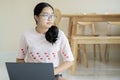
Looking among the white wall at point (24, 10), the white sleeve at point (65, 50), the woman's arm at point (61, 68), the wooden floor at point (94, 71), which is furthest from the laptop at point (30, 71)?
the white wall at point (24, 10)

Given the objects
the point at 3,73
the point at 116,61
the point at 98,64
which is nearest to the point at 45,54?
the point at 3,73

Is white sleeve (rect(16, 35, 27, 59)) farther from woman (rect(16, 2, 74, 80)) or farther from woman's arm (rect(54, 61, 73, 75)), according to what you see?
woman's arm (rect(54, 61, 73, 75))

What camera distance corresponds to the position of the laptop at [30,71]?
1195 mm

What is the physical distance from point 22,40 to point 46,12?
0.85ft

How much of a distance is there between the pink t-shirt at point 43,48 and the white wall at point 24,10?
2752mm

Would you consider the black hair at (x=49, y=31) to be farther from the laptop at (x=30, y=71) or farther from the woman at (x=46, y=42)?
the laptop at (x=30, y=71)

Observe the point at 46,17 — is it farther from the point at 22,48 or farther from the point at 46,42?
the point at 22,48

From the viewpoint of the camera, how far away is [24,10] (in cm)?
421

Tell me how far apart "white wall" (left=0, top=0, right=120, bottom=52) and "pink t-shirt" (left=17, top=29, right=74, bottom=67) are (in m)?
2.75

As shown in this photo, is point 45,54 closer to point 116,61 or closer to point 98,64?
point 98,64

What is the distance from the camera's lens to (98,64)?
3.73 meters

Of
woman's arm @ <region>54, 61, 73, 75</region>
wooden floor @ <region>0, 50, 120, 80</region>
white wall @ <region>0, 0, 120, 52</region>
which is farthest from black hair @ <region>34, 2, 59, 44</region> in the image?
white wall @ <region>0, 0, 120, 52</region>

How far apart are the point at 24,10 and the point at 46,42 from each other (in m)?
2.84

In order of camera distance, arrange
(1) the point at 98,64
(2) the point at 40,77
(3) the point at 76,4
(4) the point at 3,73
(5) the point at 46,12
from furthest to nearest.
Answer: (3) the point at 76,4
(1) the point at 98,64
(4) the point at 3,73
(5) the point at 46,12
(2) the point at 40,77
